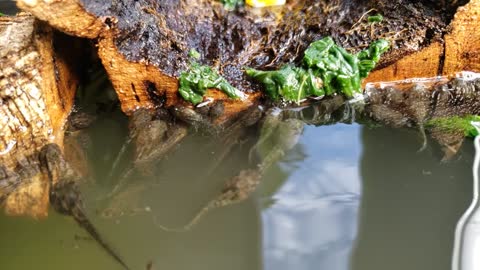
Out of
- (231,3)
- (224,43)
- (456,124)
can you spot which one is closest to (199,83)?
(224,43)

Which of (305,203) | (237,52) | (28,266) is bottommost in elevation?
(28,266)

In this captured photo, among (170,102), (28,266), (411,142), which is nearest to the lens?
(28,266)

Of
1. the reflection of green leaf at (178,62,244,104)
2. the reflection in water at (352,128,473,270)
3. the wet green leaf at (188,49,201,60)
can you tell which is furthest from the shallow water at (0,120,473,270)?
the wet green leaf at (188,49,201,60)

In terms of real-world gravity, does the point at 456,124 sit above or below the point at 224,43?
below

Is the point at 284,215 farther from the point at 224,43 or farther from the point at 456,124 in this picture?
the point at 224,43

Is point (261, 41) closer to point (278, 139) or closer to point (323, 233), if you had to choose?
point (278, 139)

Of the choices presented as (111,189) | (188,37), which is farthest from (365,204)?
(188,37)

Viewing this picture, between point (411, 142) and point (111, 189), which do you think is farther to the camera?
point (411, 142)
